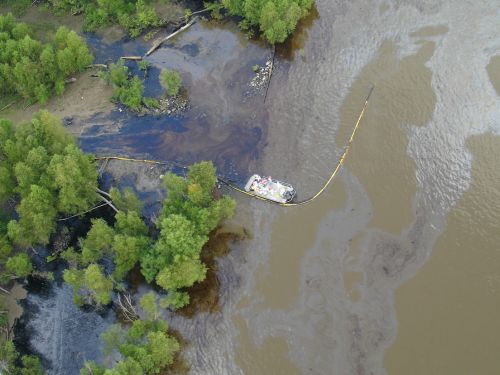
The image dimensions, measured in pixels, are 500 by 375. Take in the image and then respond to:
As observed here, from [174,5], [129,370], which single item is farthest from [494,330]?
[174,5]

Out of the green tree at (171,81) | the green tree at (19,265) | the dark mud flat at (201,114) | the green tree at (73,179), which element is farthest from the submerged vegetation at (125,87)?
the green tree at (19,265)

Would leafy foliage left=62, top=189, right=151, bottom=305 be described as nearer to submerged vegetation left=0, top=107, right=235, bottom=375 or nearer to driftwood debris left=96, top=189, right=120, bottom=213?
submerged vegetation left=0, top=107, right=235, bottom=375

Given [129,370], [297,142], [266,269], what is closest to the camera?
[129,370]

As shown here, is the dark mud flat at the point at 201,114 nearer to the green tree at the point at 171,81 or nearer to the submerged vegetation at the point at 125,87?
the submerged vegetation at the point at 125,87

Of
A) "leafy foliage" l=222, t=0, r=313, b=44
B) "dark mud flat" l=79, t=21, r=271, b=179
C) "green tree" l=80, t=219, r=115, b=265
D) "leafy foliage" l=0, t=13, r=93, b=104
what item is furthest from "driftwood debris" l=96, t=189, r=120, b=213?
"leafy foliage" l=222, t=0, r=313, b=44

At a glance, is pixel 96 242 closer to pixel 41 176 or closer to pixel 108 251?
pixel 108 251

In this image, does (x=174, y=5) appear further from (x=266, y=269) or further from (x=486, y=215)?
(x=486, y=215)
